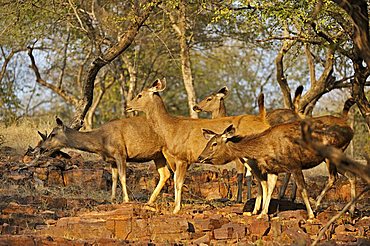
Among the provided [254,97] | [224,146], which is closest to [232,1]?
[224,146]

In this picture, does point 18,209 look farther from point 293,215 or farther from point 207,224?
point 293,215

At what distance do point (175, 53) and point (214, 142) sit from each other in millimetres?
19940

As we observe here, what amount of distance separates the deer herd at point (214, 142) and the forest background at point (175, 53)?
1.66 m

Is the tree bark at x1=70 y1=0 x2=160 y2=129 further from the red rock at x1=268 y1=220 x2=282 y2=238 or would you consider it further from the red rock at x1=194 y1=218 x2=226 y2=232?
the red rock at x1=268 y1=220 x2=282 y2=238

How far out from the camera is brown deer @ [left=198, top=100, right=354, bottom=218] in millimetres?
13070

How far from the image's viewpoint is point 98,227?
469 inches

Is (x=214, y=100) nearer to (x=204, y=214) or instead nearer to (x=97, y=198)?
(x=97, y=198)

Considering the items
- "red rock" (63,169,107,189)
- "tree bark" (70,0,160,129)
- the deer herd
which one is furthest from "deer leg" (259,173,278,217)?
"tree bark" (70,0,160,129)

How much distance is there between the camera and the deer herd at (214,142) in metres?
13.2

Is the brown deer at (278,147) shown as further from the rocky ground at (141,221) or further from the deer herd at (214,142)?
the rocky ground at (141,221)

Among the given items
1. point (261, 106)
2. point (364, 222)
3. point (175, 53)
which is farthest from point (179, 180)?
point (175, 53)

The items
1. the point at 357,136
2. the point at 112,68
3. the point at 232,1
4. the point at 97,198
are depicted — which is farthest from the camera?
the point at 357,136

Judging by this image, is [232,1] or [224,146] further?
[232,1]

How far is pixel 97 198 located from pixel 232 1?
5338 mm
